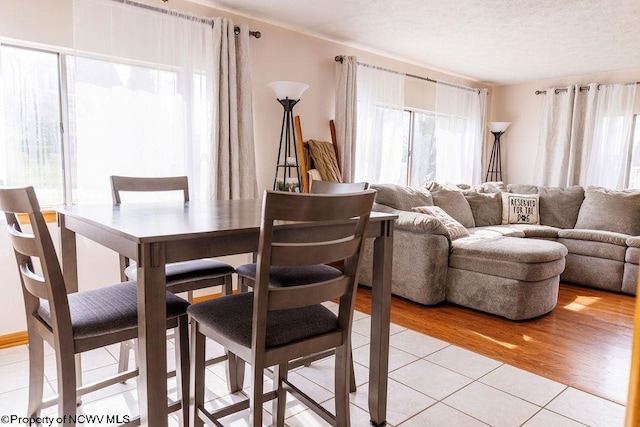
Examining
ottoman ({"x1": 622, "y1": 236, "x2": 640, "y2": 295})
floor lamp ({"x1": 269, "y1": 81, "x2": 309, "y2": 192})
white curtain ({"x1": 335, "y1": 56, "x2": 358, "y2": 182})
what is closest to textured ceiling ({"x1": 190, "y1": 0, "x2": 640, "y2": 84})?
white curtain ({"x1": 335, "y1": 56, "x2": 358, "y2": 182})

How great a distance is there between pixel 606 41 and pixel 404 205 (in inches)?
96.2

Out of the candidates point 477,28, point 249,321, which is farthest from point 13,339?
point 477,28

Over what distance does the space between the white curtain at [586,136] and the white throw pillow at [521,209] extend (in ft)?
3.12

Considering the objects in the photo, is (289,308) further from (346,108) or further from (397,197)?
(346,108)

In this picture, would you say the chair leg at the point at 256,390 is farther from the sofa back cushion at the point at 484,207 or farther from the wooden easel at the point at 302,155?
the sofa back cushion at the point at 484,207

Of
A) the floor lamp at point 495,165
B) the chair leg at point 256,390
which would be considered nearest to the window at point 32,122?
the chair leg at point 256,390

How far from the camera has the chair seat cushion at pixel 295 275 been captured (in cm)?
184

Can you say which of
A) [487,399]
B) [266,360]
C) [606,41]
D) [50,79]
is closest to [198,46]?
[50,79]

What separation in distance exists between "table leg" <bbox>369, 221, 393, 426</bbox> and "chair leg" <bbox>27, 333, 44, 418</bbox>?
1275 millimetres

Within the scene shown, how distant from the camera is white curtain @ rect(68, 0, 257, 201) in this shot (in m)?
2.75

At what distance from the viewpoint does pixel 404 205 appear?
12.4 ft

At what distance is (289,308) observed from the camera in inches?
49.8

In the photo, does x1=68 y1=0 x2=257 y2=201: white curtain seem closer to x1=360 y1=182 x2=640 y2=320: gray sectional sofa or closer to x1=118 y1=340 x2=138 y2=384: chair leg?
x1=118 y1=340 x2=138 y2=384: chair leg

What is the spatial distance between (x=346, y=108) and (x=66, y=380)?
336cm
